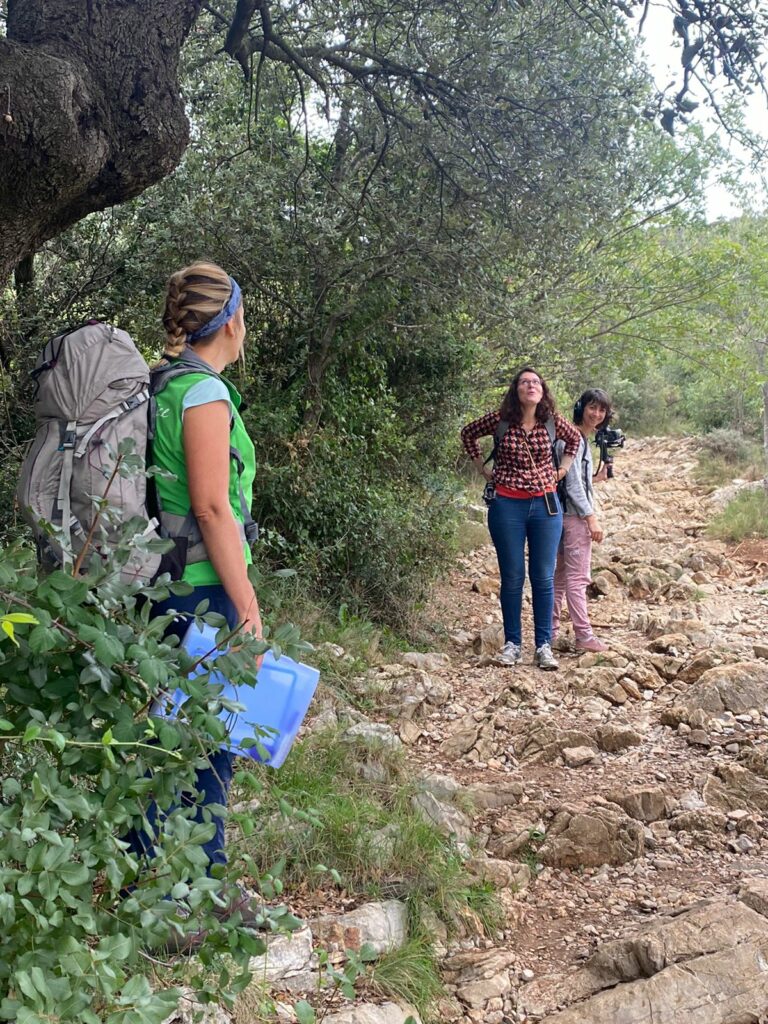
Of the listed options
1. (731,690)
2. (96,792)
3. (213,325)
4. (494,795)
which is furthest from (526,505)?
(96,792)

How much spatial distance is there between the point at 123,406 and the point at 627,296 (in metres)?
10.4

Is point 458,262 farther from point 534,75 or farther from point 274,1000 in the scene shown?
point 274,1000

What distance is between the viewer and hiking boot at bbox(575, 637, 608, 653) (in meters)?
6.66

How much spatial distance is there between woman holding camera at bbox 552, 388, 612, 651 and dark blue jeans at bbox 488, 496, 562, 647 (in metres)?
0.44

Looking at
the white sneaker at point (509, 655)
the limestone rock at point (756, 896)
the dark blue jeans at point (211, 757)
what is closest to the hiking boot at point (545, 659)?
the white sneaker at point (509, 655)

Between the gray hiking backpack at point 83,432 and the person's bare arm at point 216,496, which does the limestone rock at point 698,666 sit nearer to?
the person's bare arm at point 216,496

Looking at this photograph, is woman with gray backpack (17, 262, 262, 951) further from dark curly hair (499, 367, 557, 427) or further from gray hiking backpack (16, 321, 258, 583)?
dark curly hair (499, 367, 557, 427)

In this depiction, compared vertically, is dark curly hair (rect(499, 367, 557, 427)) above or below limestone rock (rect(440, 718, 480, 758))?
above

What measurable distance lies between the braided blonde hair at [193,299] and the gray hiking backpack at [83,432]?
0.19 m

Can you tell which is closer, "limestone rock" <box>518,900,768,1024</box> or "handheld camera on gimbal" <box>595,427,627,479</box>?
"limestone rock" <box>518,900,768,1024</box>

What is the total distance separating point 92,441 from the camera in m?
2.40

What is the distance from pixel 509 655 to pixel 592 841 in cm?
264

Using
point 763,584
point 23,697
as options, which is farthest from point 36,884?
point 763,584

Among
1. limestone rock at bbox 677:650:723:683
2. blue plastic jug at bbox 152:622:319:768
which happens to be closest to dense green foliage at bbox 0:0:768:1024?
blue plastic jug at bbox 152:622:319:768
